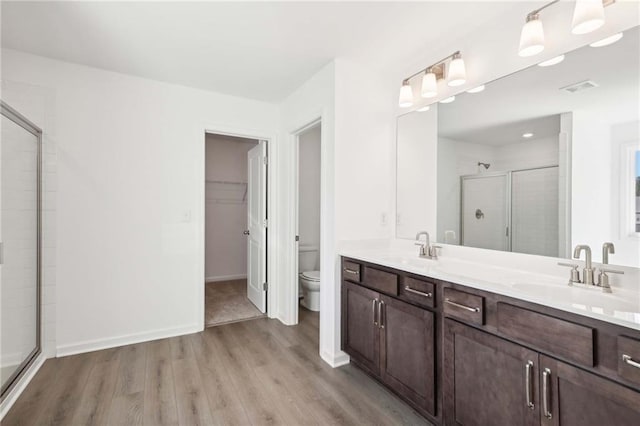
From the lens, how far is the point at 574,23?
144cm

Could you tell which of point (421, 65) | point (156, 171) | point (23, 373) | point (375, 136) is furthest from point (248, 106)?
point (23, 373)

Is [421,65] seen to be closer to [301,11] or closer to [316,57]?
[316,57]

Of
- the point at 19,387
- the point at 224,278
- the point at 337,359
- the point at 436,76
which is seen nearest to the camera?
the point at 19,387

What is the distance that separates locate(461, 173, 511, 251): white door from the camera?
76.1 inches

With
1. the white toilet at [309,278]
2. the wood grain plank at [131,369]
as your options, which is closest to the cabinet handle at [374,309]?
the white toilet at [309,278]

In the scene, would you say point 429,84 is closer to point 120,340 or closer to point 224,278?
point 120,340

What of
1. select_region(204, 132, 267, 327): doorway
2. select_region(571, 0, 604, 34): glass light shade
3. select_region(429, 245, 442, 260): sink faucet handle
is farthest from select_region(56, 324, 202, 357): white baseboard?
select_region(571, 0, 604, 34): glass light shade

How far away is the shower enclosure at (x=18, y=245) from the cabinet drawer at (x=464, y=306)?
8.66 feet

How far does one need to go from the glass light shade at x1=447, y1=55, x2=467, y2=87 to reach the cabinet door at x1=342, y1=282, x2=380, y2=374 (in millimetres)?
1515

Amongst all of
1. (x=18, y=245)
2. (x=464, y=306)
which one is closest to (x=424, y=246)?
(x=464, y=306)

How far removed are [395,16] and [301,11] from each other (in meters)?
0.58

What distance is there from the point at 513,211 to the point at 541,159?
0.33m

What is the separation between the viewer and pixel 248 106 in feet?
10.8

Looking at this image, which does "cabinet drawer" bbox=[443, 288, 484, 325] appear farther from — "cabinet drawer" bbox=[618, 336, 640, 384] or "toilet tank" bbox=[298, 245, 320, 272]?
"toilet tank" bbox=[298, 245, 320, 272]
